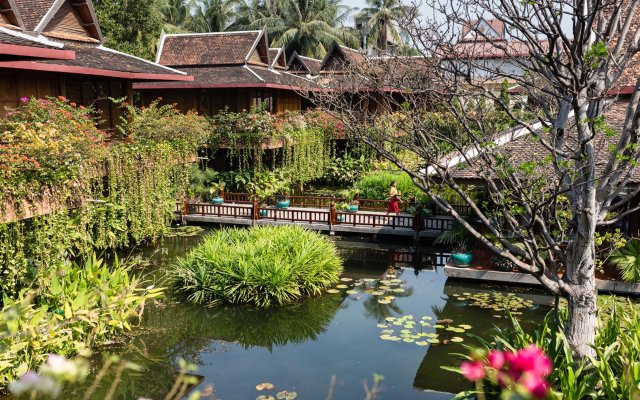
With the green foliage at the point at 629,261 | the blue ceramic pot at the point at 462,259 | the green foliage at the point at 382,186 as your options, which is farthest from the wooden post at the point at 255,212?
the green foliage at the point at 629,261

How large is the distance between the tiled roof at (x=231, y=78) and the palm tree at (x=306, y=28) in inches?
875

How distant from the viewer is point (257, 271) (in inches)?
543

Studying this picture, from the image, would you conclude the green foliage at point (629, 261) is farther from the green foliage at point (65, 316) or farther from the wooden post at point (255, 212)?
the wooden post at point (255, 212)

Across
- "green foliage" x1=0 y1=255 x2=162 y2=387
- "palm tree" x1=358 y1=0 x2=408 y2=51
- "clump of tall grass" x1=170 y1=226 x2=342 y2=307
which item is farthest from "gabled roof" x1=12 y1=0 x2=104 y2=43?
"palm tree" x1=358 y1=0 x2=408 y2=51

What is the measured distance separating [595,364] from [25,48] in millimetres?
9992

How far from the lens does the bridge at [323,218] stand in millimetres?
19922

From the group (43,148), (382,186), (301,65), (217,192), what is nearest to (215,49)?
(217,192)

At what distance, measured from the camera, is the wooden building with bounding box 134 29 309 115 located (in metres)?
27.0

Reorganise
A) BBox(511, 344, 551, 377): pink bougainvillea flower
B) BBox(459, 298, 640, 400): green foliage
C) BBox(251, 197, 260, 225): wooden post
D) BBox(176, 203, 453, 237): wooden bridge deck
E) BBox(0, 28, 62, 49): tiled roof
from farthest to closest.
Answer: BBox(251, 197, 260, 225): wooden post
BBox(176, 203, 453, 237): wooden bridge deck
BBox(0, 28, 62, 49): tiled roof
BBox(459, 298, 640, 400): green foliage
BBox(511, 344, 551, 377): pink bougainvillea flower

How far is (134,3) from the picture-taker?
36.2 meters

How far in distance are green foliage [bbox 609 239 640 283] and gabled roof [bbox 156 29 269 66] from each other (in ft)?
63.9

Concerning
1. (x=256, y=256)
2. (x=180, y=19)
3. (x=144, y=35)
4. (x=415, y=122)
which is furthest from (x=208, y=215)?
(x=180, y=19)

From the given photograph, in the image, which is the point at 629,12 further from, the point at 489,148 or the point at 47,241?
the point at 47,241

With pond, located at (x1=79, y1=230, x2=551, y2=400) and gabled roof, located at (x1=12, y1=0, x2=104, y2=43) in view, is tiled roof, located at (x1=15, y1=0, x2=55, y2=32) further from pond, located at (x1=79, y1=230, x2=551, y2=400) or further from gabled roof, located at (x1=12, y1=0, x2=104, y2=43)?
pond, located at (x1=79, y1=230, x2=551, y2=400)
